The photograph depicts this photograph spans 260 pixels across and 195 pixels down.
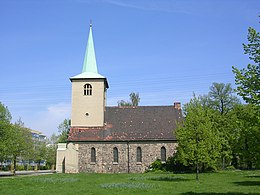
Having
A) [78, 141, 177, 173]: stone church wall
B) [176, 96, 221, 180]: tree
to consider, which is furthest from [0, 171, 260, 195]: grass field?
[78, 141, 177, 173]: stone church wall

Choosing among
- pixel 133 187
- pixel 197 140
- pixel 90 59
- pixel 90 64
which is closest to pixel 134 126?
pixel 90 64

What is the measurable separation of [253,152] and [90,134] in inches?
1262

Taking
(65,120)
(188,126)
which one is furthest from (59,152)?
(65,120)

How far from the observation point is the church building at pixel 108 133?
42281 mm

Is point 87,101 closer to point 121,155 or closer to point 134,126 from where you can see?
point 134,126

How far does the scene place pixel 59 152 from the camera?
4422 cm

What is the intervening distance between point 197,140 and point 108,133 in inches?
707

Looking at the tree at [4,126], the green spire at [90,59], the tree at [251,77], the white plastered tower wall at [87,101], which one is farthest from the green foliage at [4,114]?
the tree at [251,77]

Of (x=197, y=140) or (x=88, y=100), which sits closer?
(x=197, y=140)

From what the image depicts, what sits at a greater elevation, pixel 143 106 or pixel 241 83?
pixel 143 106

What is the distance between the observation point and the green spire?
47.7 metres

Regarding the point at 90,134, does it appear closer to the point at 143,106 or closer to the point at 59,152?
the point at 59,152

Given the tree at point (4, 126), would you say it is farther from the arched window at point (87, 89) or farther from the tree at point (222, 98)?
the tree at point (222, 98)

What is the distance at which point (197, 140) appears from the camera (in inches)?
1117
